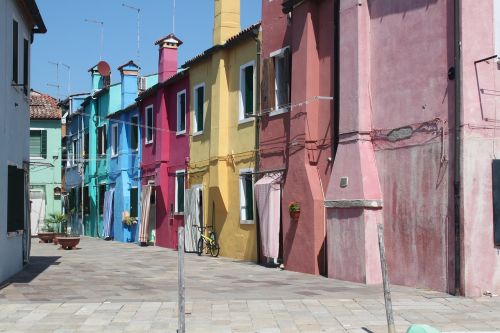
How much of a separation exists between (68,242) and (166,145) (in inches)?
209

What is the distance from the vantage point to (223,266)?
19.5 metres

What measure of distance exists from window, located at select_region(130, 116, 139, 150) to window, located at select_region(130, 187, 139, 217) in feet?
6.44

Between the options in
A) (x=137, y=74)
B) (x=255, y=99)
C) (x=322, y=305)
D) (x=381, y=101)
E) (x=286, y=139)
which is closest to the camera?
(x=322, y=305)

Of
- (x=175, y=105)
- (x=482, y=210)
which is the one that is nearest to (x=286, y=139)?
(x=482, y=210)

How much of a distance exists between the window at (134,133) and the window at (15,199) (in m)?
15.9

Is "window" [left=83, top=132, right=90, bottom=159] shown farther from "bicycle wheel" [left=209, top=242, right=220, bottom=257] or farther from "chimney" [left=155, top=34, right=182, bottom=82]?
"bicycle wheel" [left=209, top=242, right=220, bottom=257]

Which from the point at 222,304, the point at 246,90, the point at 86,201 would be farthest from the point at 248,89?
the point at 86,201

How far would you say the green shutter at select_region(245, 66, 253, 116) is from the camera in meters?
21.6

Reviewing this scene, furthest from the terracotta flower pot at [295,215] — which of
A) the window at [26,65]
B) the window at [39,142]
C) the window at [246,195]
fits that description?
the window at [39,142]

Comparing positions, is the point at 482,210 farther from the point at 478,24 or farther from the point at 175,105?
the point at 175,105

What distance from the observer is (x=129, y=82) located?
35.5 metres

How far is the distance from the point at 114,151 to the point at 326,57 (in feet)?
68.3

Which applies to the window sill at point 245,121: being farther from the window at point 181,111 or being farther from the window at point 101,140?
the window at point 101,140

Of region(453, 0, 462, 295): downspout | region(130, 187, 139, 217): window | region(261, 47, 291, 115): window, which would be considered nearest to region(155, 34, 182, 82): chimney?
region(130, 187, 139, 217): window
